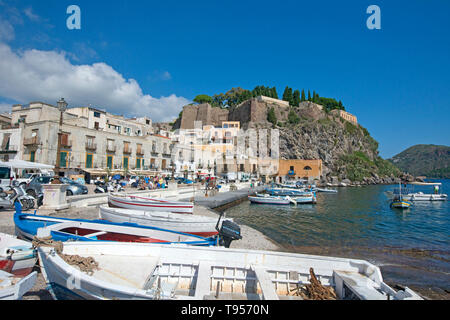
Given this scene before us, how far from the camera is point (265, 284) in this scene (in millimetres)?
3877

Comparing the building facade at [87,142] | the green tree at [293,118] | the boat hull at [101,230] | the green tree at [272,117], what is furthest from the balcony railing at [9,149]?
the green tree at [293,118]

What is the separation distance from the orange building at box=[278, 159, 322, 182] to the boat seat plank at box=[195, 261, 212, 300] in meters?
62.4

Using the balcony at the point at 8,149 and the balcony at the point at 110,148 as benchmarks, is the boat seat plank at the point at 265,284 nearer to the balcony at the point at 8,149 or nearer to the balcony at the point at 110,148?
the balcony at the point at 110,148

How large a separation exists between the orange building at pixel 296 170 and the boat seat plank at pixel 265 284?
2452 inches

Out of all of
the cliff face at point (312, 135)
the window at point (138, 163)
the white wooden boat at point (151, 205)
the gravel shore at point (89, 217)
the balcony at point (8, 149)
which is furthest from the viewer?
the cliff face at point (312, 135)

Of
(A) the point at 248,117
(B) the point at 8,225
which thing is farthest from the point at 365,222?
(A) the point at 248,117

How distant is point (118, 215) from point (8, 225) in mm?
3811

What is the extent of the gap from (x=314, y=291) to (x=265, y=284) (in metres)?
1.08

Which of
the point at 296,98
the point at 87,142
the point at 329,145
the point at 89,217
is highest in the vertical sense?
the point at 296,98

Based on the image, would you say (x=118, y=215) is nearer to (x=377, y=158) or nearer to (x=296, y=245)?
(x=296, y=245)

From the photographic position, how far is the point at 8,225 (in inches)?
346

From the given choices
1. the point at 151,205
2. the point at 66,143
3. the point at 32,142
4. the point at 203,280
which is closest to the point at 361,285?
the point at 203,280

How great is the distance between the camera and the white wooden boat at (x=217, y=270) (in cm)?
404

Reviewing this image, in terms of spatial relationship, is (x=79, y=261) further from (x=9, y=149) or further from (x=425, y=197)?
(x=425, y=197)
